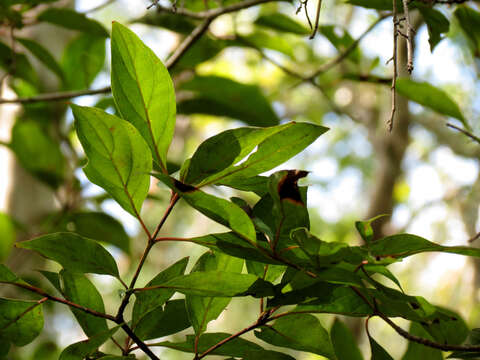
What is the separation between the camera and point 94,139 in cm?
34

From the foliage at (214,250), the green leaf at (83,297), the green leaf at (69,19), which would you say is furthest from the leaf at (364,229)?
the green leaf at (69,19)

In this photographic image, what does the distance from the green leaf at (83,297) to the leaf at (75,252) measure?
3 cm

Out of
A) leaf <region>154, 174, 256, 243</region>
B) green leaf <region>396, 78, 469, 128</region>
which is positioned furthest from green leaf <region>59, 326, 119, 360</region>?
green leaf <region>396, 78, 469, 128</region>

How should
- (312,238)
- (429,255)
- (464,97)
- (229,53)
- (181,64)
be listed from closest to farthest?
(312,238), (181,64), (464,97), (229,53), (429,255)

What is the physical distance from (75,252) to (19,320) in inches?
2.8

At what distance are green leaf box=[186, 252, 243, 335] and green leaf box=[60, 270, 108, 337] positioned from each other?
0.07m

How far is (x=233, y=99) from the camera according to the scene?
2.75 ft

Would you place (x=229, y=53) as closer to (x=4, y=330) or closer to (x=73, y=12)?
(x=73, y=12)

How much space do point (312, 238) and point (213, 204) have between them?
0.07m

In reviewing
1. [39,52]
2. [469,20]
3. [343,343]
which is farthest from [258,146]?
[39,52]

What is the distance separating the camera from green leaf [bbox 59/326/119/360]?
1.09 ft

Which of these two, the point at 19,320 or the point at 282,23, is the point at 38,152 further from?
the point at 19,320

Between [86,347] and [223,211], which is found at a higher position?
[223,211]

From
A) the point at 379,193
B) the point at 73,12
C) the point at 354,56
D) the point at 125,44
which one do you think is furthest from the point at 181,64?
the point at 379,193
